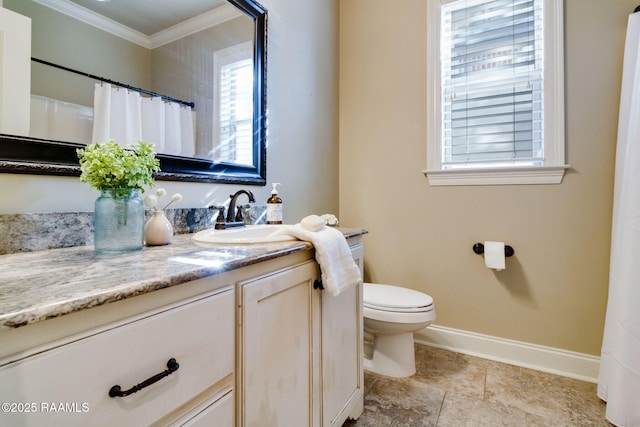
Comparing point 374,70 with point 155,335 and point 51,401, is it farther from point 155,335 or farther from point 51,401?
point 51,401

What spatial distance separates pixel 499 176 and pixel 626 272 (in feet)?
2.56

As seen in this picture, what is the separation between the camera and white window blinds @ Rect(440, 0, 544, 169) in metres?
1.88

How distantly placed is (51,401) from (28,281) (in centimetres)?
22

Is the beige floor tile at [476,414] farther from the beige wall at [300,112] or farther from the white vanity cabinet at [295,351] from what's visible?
the beige wall at [300,112]

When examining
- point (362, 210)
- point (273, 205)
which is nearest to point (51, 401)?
point (273, 205)

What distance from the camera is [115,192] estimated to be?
2.83 ft

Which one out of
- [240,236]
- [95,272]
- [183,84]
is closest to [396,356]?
[240,236]

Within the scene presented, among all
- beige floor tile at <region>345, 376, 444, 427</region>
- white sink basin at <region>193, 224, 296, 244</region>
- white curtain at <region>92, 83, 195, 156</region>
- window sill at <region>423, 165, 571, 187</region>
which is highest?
Result: white curtain at <region>92, 83, 195, 156</region>

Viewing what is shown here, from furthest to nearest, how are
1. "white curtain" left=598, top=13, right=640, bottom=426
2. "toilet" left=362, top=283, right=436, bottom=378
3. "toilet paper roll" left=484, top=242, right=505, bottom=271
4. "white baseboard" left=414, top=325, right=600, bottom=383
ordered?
"toilet paper roll" left=484, top=242, right=505, bottom=271
"white baseboard" left=414, top=325, right=600, bottom=383
"toilet" left=362, top=283, right=436, bottom=378
"white curtain" left=598, top=13, right=640, bottom=426

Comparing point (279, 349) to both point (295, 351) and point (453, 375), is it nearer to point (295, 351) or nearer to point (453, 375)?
point (295, 351)

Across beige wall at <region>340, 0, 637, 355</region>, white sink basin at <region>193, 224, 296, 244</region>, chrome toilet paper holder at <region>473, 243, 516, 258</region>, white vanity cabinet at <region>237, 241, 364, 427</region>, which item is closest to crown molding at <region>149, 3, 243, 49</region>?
white sink basin at <region>193, 224, 296, 244</region>

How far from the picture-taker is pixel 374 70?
2322 millimetres

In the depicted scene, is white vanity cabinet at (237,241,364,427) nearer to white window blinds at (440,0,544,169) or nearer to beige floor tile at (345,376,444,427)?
beige floor tile at (345,376,444,427)

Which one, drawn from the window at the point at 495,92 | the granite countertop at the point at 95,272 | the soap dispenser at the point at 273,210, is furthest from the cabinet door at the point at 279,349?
the window at the point at 495,92
